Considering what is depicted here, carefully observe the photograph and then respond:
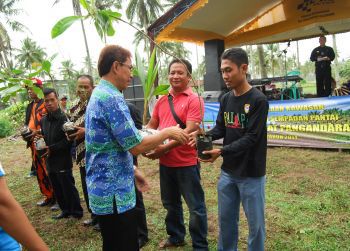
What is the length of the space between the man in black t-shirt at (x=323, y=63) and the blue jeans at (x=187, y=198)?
6.67m

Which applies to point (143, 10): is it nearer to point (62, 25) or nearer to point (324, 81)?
point (324, 81)

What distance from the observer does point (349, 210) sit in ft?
11.9

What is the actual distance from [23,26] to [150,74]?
37641 millimetres

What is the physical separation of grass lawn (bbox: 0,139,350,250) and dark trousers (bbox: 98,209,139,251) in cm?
124

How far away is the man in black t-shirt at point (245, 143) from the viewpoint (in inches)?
87.3

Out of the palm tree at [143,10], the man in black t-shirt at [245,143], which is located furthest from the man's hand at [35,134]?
the palm tree at [143,10]

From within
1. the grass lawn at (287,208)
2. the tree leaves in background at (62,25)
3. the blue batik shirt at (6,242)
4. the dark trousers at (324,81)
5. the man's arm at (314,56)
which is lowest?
the grass lawn at (287,208)

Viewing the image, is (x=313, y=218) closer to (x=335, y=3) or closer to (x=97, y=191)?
(x=97, y=191)

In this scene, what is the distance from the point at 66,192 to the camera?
13.5 ft

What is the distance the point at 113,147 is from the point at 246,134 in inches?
36.2

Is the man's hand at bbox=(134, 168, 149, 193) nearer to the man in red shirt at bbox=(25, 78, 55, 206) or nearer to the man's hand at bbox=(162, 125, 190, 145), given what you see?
the man's hand at bbox=(162, 125, 190, 145)

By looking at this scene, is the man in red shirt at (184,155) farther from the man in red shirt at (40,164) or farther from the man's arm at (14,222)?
the man in red shirt at (40,164)

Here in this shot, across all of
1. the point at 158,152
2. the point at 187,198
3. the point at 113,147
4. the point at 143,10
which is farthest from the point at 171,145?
the point at 143,10

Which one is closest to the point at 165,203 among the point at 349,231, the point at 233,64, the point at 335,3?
the point at 233,64
